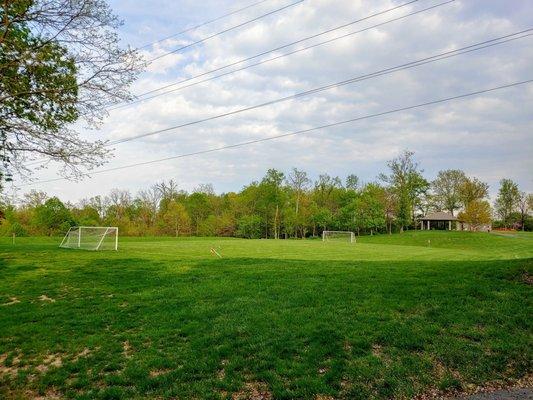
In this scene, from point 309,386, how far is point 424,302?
16.9 feet

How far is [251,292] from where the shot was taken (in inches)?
473

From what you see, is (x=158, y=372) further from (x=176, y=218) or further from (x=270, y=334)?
(x=176, y=218)

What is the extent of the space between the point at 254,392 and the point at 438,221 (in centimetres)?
9233

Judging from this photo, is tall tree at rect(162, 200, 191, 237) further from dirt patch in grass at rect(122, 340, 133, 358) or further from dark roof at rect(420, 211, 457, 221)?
dirt patch in grass at rect(122, 340, 133, 358)

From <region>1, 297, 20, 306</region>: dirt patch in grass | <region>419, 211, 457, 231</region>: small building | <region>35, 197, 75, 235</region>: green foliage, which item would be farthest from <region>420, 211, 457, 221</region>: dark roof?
<region>1, 297, 20, 306</region>: dirt patch in grass

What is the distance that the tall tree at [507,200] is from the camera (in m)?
91.8

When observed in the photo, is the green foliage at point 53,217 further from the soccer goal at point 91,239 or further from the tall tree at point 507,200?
the tall tree at point 507,200

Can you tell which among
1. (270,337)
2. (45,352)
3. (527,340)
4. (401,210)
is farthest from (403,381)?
(401,210)

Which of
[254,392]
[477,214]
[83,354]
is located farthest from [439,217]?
[83,354]

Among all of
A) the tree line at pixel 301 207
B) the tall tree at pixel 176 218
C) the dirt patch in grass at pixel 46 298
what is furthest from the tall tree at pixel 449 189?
the dirt patch in grass at pixel 46 298

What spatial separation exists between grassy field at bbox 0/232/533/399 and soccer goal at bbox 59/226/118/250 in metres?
13.8

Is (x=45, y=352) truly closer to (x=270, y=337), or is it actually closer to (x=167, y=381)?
(x=167, y=381)

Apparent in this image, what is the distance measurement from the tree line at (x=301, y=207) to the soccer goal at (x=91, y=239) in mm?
46959

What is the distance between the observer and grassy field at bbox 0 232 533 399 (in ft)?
21.2
